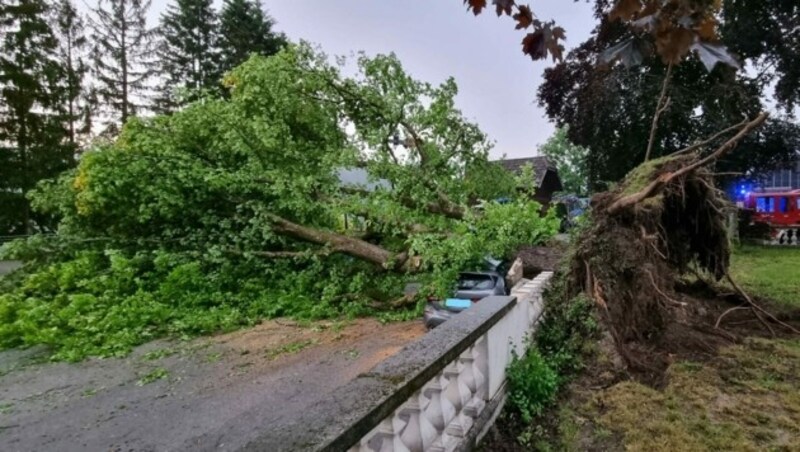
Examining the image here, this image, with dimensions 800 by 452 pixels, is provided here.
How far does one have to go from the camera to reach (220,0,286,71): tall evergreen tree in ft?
75.0

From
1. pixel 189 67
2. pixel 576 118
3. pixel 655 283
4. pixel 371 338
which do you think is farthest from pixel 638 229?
pixel 189 67

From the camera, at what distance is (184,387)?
468cm

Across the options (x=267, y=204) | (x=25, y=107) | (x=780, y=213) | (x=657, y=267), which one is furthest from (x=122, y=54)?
(x=780, y=213)

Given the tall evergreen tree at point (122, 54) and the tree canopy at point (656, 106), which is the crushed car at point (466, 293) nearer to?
the tree canopy at point (656, 106)

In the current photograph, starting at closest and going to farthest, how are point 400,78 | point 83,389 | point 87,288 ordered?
point 83,389
point 87,288
point 400,78

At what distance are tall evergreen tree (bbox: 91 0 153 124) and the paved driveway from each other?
20.0 m

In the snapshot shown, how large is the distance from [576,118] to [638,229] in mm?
11718

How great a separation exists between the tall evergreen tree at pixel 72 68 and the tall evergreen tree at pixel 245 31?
6.55 m

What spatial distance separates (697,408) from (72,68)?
26.3 meters

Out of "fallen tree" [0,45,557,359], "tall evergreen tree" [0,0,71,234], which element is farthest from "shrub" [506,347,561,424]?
"tall evergreen tree" [0,0,71,234]

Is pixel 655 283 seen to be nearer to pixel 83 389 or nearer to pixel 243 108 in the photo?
pixel 83 389

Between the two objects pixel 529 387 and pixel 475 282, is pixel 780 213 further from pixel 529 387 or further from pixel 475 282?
pixel 529 387

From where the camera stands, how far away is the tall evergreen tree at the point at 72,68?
19.7 m

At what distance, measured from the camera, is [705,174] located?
18.5 ft
